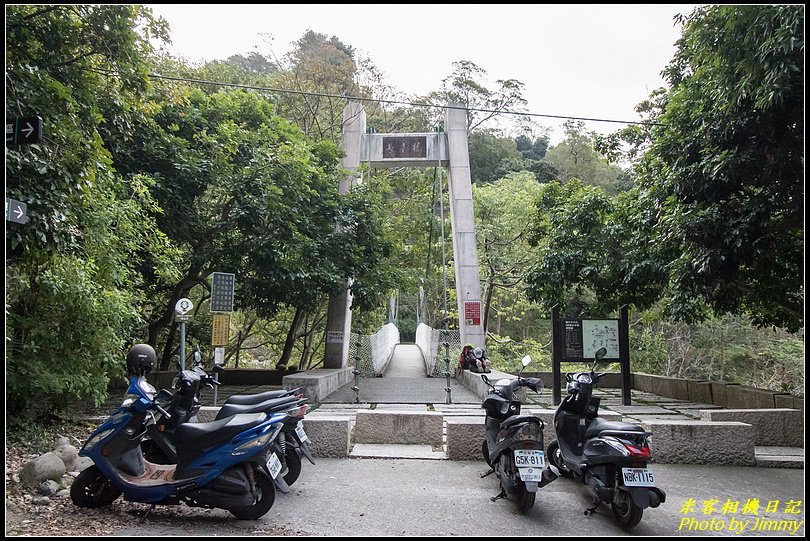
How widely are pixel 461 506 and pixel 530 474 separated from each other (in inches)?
26.3

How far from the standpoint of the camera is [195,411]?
4.43 metres

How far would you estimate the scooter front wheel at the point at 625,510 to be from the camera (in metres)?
3.79

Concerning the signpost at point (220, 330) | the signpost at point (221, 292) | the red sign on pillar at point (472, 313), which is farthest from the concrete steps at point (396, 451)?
the red sign on pillar at point (472, 313)

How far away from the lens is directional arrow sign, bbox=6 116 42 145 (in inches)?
155

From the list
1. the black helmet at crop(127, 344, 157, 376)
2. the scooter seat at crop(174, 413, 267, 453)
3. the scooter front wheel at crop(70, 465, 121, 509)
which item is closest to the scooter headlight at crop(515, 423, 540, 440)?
the scooter seat at crop(174, 413, 267, 453)

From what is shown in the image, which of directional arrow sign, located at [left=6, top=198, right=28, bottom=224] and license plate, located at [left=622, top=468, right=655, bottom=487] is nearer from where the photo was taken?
license plate, located at [left=622, top=468, right=655, bottom=487]

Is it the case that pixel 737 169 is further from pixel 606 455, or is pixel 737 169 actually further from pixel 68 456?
pixel 68 456

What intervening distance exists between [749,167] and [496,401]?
4.10 meters

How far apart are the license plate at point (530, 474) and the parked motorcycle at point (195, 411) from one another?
5.45 feet

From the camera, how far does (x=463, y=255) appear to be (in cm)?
1708

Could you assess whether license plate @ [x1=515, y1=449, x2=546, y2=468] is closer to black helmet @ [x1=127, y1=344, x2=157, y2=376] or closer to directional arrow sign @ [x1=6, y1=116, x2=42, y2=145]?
black helmet @ [x1=127, y1=344, x2=157, y2=376]

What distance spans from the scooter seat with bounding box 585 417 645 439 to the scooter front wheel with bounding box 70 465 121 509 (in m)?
3.42

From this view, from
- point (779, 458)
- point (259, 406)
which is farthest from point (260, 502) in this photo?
point (779, 458)

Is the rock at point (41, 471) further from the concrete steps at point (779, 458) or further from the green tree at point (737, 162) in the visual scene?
the green tree at point (737, 162)
